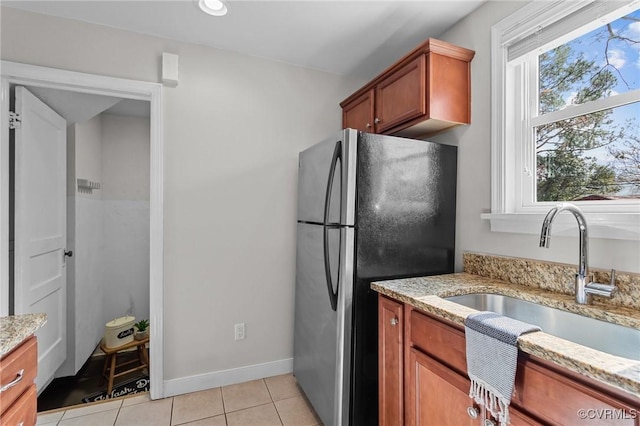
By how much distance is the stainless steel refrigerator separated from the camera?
5.21 ft

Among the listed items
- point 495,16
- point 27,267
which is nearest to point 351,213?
point 495,16

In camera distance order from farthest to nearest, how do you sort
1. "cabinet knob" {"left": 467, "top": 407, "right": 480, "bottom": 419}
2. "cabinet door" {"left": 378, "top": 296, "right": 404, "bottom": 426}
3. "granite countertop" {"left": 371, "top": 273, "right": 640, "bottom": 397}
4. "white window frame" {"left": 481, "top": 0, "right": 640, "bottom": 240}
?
"white window frame" {"left": 481, "top": 0, "right": 640, "bottom": 240} → "cabinet door" {"left": 378, "top": 296, "right": 404, "bottom": 426} → "cabinet knob" {"left": 467, "top": 407, "right": 480, "bottom": 419} → "granite countertop" {"left": 371, "top": 273, "right": 640, "bottom": 397}

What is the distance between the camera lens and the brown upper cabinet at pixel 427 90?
1.70 metres

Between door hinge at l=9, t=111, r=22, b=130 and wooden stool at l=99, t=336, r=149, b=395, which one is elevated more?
door hinge at l=9, t=111, r=22, b=130

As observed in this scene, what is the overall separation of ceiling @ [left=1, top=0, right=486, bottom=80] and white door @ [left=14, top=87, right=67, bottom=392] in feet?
2.37

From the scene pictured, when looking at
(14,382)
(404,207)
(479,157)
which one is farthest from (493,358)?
(14,382)

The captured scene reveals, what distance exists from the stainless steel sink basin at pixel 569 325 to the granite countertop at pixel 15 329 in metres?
1.59

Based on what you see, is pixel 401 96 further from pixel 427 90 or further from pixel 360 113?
pixel 360 113

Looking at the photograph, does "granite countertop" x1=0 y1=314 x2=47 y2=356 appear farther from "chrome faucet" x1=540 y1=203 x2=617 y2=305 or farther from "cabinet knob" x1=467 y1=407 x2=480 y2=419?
"chrome faucet" x1=540 y1=203 x2=617 y2=305

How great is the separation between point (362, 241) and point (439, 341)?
613 millimetres

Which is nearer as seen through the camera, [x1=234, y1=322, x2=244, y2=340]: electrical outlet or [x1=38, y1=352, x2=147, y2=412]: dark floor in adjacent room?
[x1=38, y1=352, x2=147, y2=412]: dark floor in adjacent room

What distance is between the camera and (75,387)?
2301 mm

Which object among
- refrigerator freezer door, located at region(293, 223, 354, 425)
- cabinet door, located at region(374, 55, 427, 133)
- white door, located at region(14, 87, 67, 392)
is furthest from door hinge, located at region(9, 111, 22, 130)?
cabinet door, located at region(374, 55, 427, 133)

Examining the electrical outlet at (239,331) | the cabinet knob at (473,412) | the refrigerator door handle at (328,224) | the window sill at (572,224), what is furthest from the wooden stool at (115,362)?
the window sill at (572,224)
